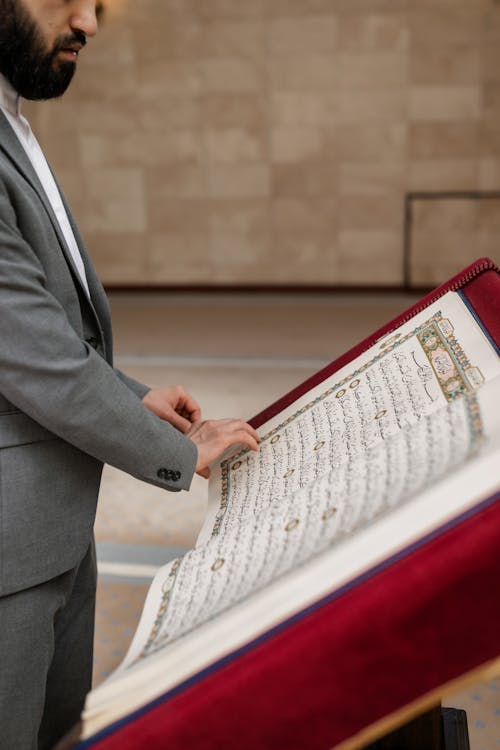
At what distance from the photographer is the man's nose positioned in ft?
3.73

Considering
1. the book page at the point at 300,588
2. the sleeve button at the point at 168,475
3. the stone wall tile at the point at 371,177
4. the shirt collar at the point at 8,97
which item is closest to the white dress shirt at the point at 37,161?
the shirt collar at the point at 8,97

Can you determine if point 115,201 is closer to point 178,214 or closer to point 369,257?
point 178,214

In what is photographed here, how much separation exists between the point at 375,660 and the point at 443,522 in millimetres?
138

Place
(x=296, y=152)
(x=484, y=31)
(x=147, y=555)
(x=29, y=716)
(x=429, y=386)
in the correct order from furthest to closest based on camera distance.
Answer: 1. (x=296, y=152)
2. (x=484, y=31)
3. (x=147, y=555)
4. (x=29, y=716)
5. (x=429, y=386)

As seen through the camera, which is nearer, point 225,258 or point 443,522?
point 443,522

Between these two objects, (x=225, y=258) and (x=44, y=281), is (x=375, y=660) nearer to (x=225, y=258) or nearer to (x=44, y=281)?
(x=44, y=281)

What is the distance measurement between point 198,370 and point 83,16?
417cm

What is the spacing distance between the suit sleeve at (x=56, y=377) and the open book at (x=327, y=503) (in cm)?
16

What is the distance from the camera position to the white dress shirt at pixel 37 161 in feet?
4.08

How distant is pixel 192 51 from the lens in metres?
7.79

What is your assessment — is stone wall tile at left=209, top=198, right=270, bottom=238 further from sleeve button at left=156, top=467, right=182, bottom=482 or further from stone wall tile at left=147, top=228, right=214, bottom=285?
sleeve button at left=156, top=467, right=182, bottom=482

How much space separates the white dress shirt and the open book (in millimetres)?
449

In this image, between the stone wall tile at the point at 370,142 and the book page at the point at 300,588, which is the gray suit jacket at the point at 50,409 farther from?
the stone wall tile at the point at 370,142

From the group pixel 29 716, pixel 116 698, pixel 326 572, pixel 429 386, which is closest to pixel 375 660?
pixel 326 572
